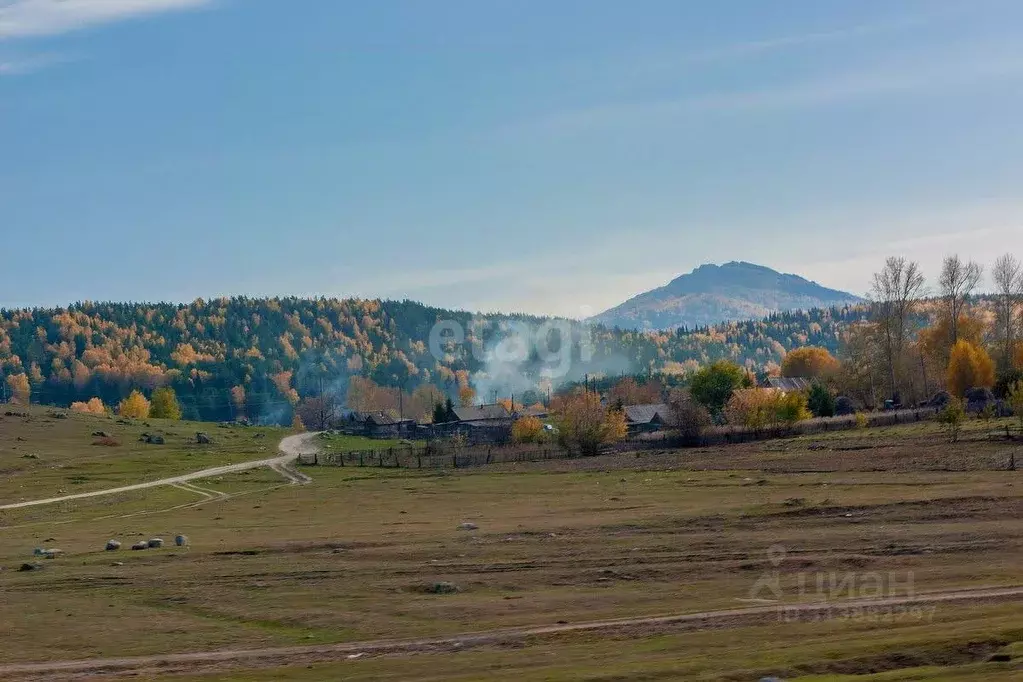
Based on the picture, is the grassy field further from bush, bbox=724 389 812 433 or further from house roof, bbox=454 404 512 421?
house roof, bbox=454 404 512 421

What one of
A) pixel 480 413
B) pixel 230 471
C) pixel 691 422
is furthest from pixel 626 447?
pixel 480 413

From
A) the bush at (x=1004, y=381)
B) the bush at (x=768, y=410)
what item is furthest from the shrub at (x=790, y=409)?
the bush at (x=1004, y=381)

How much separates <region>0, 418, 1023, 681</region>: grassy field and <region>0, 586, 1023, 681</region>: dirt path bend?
0.45 metres

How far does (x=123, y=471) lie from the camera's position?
9894cm

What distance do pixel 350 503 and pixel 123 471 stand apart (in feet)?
135

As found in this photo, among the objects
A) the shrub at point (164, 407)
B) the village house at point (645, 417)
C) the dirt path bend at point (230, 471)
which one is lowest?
the dirt path bend at point (230, 471)

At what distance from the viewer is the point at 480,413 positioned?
18950 centimetres

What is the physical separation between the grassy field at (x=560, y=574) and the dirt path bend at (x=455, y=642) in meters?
0.45

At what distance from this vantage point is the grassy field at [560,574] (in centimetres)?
2214

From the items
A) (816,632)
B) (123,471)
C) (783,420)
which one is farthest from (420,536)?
(783,420)

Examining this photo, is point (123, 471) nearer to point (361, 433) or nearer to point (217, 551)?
point (217, 551)

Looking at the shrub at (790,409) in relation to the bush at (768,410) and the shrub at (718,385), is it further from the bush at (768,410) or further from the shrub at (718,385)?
the shrub at (718,385)

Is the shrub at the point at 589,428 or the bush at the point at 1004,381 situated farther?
the bush at the point at 1004,381

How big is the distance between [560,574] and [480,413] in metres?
156
